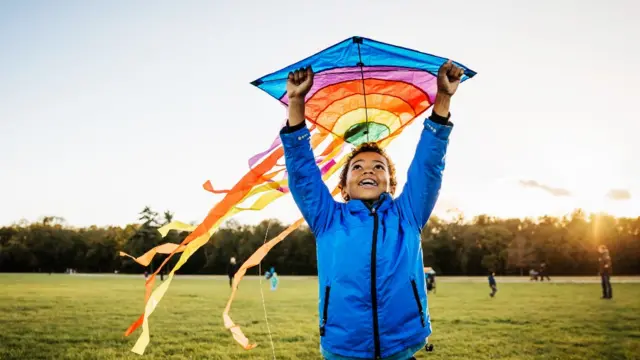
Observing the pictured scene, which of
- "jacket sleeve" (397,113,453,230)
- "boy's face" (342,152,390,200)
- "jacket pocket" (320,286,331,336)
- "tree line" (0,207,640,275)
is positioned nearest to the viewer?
"jacket pocket" (320,286,331,336)

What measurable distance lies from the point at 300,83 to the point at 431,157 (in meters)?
0.90

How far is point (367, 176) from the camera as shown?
3049 millimetres

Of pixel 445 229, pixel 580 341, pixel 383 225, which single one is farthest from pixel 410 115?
pixel 445 229

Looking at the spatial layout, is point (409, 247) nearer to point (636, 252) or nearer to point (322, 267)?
point (322, 267)

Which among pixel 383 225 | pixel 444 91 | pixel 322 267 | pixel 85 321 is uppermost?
pixel 444 91

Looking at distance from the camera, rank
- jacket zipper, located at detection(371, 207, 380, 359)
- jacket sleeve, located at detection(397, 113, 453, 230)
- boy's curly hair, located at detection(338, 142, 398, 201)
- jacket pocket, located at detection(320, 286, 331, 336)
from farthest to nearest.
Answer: boy's curly hair, located at detection(338, 142, 398, 201)
jacket sleeve, located at detection(397, 113, 453, 230)
jacket pocket, located at detection(320, 286, 331, 336)
jacket zipper, located at detection(371, 207, 380, 359)

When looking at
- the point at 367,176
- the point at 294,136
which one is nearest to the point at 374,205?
the point at 367,176

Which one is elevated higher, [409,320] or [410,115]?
[410,115]

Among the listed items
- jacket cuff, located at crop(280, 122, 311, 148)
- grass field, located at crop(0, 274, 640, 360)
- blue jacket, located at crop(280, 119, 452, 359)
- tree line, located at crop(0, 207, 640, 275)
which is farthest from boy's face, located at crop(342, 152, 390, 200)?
tree line, located at crop(0, 207, 640, 275)

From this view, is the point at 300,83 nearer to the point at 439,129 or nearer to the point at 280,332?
the point at 439,129

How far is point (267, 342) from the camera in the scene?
8102 mm

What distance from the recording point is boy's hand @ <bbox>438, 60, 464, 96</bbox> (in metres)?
2.81

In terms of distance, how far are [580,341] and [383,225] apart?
7157 mm

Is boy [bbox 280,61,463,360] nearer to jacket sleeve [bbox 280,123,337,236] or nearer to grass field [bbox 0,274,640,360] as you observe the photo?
jacket sleeve [bbox 280,123,337,236]
